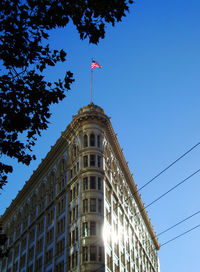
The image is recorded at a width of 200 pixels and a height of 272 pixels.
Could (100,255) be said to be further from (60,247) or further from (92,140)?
(92,140)

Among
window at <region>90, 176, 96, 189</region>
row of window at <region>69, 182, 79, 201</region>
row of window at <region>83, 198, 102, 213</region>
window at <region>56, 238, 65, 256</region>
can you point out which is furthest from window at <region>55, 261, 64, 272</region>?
window at <region>90, 176, 96, 189</region>

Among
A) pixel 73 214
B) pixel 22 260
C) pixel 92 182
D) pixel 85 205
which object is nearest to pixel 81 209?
pixel 85 205

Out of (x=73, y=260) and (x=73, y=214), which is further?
(x=73, y=214)

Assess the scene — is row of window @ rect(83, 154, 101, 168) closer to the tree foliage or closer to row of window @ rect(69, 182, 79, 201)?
row of window @ rect(69, 182, 79, 201)

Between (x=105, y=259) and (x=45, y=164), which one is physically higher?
(x=45, y=164)

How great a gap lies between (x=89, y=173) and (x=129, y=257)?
19.4 meters

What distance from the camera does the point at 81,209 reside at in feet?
155

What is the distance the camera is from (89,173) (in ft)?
164

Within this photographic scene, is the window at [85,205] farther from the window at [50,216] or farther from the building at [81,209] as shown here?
the window at [50,216]

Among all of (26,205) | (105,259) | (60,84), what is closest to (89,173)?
(105,259)

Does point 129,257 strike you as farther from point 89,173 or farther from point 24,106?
point 24,106

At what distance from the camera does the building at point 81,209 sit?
45.8 metres

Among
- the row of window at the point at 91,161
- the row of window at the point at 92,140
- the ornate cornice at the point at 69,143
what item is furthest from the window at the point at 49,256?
the row of window at the point at 92,140

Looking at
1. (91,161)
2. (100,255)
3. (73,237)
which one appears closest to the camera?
(100,255)
